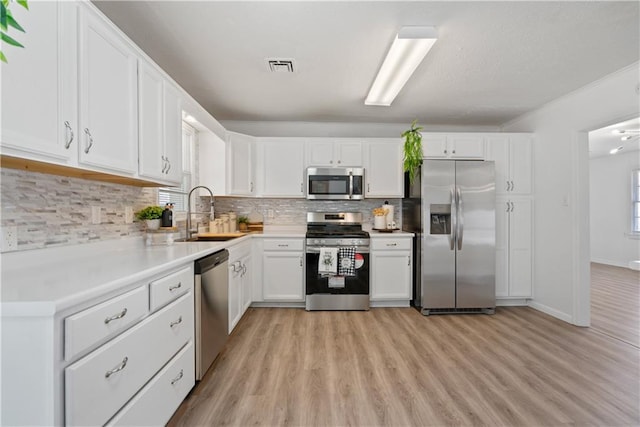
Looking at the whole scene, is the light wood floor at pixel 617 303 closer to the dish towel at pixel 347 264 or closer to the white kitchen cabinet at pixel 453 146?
the white kitchen cabinet at pixel 453 146

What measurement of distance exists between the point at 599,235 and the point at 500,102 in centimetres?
590

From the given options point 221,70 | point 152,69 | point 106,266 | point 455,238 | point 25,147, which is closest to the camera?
point 25,147

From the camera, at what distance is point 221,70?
2.66 metres

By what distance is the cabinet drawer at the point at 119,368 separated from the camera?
954 millimetres

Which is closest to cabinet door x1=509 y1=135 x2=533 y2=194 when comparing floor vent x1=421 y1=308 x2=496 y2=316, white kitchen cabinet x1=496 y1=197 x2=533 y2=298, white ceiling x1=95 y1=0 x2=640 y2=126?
white kitchen cabinet x1=496 y1=197 x2=533 y2=298

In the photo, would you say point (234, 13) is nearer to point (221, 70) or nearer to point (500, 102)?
point (221, 70)

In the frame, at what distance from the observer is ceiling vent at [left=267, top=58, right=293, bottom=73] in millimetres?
2463

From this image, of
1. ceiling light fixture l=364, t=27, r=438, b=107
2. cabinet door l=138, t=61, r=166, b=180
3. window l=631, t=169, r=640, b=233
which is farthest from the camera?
window l=631, t=169, r=640, b=233

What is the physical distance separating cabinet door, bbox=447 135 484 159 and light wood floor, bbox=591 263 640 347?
227cm

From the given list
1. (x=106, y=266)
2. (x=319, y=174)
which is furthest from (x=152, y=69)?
(x=319, y=174)

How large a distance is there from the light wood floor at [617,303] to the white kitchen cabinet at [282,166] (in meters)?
3.68

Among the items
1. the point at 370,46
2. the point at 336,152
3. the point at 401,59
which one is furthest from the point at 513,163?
the point at 370,46

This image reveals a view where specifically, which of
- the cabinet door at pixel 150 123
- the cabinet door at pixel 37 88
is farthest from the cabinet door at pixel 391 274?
the cabinet door at pixel 37 88

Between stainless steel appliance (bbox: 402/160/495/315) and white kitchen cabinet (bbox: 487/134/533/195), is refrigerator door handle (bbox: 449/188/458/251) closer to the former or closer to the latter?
stainless steel appliance (bbox: 402/160/495/315)
